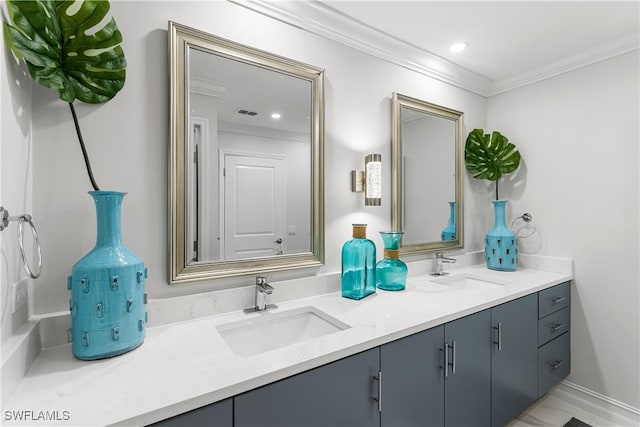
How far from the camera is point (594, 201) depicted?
2.04m

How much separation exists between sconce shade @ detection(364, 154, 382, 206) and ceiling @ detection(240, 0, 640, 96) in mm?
693

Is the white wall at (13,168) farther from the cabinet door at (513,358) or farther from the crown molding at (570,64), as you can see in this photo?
the crown molding at (570,64)

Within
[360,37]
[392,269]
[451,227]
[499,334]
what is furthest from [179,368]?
[451,227]

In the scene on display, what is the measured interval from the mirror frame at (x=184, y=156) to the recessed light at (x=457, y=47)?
102cm

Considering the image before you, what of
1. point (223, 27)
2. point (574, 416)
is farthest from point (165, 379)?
point (574, 416)

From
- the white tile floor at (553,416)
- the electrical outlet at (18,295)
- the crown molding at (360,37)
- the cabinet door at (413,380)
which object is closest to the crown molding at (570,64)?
the crown molding at (360,37)

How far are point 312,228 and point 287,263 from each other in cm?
23

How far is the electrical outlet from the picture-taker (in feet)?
2.90

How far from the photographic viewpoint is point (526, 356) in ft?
5.83

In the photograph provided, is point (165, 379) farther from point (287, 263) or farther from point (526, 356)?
point (526, 356)

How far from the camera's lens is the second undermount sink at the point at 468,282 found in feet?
6.57

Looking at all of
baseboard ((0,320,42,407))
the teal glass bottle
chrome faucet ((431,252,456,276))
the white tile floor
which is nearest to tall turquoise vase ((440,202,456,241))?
chrome faucet ((431,252,456,276))

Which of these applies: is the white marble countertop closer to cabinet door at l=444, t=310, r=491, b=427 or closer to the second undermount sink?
cabinet door at l=444, t=310, r=491, b=427

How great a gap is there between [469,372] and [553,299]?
3.26 feet
